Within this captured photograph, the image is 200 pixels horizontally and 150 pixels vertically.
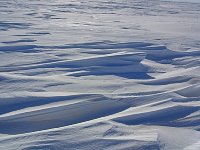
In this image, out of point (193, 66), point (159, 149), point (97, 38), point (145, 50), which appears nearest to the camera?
point (159, 149)

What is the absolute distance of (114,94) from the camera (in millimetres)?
2475

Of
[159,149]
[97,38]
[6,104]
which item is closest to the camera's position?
[159,149]

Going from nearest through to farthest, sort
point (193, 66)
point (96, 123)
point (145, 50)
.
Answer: point (96, 123) → point (193, 66) → point (145, 50)

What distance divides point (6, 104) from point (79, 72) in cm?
104

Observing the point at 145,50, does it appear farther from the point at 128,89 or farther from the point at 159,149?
the point at 159,149

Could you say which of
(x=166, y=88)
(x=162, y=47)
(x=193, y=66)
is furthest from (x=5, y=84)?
(x=162, y=47)

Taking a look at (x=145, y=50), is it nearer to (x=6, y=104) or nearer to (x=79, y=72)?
(x=79, y=72)

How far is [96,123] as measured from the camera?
1.91 metres

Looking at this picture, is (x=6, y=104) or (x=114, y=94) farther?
(x=114, y=94)

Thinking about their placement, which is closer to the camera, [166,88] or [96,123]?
[96,123]

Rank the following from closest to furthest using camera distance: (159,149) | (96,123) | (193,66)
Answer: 1. (159,149)
2. (96,123)
3. (193,66)

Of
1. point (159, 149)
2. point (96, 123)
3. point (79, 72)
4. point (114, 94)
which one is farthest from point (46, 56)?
point (159, 149)

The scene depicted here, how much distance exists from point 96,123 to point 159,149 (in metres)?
0.42

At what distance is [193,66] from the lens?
3.67 meters
